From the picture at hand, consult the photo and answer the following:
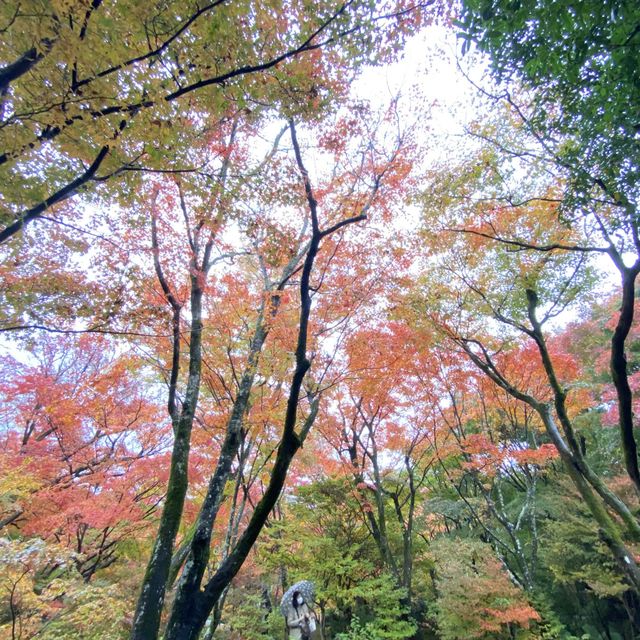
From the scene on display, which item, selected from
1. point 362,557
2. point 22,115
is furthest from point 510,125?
point 362,557

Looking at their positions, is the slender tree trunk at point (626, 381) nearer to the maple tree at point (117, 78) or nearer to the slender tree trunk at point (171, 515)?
the maple tree at point (117, 78)

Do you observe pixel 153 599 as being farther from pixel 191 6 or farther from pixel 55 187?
pixel 191 6

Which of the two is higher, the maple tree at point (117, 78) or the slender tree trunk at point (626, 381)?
the maple tree at point (117, 78)

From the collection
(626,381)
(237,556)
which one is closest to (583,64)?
(626,381)

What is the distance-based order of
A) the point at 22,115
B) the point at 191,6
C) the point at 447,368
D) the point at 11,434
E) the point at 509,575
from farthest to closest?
1. the point at 11,434
2. the point at 447,368
3. the point at 509,575
4. the point at 191,6
5. the point at 22,115

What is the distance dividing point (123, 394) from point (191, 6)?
9643 mm

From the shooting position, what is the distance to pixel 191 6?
2.87 m

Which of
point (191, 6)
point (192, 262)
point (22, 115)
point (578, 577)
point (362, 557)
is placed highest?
point (192, 262)

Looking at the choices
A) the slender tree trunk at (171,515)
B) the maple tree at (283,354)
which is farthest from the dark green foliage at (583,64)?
the slender tree trunk at (171,515)

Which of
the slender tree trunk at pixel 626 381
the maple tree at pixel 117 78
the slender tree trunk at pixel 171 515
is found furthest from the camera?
the slender tree trunk at pixel 626 381

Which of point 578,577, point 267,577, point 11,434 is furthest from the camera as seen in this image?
point 267,577

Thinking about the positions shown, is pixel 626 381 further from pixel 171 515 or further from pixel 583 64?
pixel 171 515

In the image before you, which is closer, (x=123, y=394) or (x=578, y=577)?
(x=578, y=577)

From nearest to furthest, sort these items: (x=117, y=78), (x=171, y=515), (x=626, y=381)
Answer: (x=117, y=78), (x=626, y=381), (x=171, y=515)
